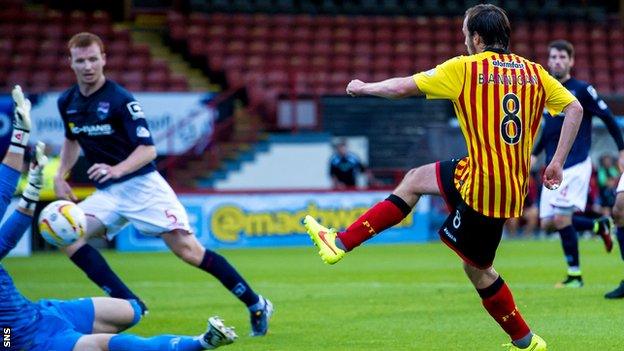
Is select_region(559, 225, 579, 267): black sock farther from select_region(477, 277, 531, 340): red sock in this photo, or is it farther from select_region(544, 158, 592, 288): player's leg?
select_region(477, 277, 531, 340): red sock

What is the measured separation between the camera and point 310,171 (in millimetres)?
25234

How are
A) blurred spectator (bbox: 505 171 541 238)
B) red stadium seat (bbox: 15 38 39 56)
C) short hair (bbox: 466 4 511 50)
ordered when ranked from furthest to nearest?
red stadium seat (bbox: 15 38 39 56) < blurred spectator (bbox: 505 171 541 238) < short hair (bbox: 466 4 511 50)

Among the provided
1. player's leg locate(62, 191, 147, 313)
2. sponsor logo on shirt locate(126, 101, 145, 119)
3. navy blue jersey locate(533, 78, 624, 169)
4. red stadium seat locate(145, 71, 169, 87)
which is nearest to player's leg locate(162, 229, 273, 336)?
player's leg locate(62, 191, 147, 313)

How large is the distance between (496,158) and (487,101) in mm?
337

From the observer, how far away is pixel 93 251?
32.5ft

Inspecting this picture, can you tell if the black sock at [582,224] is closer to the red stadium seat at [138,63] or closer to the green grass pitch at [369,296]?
the green grass pitch at [369,296]

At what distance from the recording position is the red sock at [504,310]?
25.0 feet

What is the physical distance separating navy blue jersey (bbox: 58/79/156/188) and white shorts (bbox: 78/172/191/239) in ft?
0.25

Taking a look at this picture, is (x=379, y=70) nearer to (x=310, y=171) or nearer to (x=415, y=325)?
(x=310, y=171)

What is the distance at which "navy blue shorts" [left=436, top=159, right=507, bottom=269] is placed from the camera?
7473mm

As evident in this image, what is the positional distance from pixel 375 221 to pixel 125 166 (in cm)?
247

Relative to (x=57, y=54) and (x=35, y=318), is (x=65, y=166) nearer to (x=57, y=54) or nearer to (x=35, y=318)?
(x=35, y=318)

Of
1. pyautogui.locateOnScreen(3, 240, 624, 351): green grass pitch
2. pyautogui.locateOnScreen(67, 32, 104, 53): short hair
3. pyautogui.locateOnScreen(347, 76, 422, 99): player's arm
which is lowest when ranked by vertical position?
pyautogui.locateOnScreen(3, 240, 624, 351): green grass pitch

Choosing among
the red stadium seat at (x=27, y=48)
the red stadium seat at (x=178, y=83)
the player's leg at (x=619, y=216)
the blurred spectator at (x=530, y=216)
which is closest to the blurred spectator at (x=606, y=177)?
the blurred spectator at (x=530, y=216)
